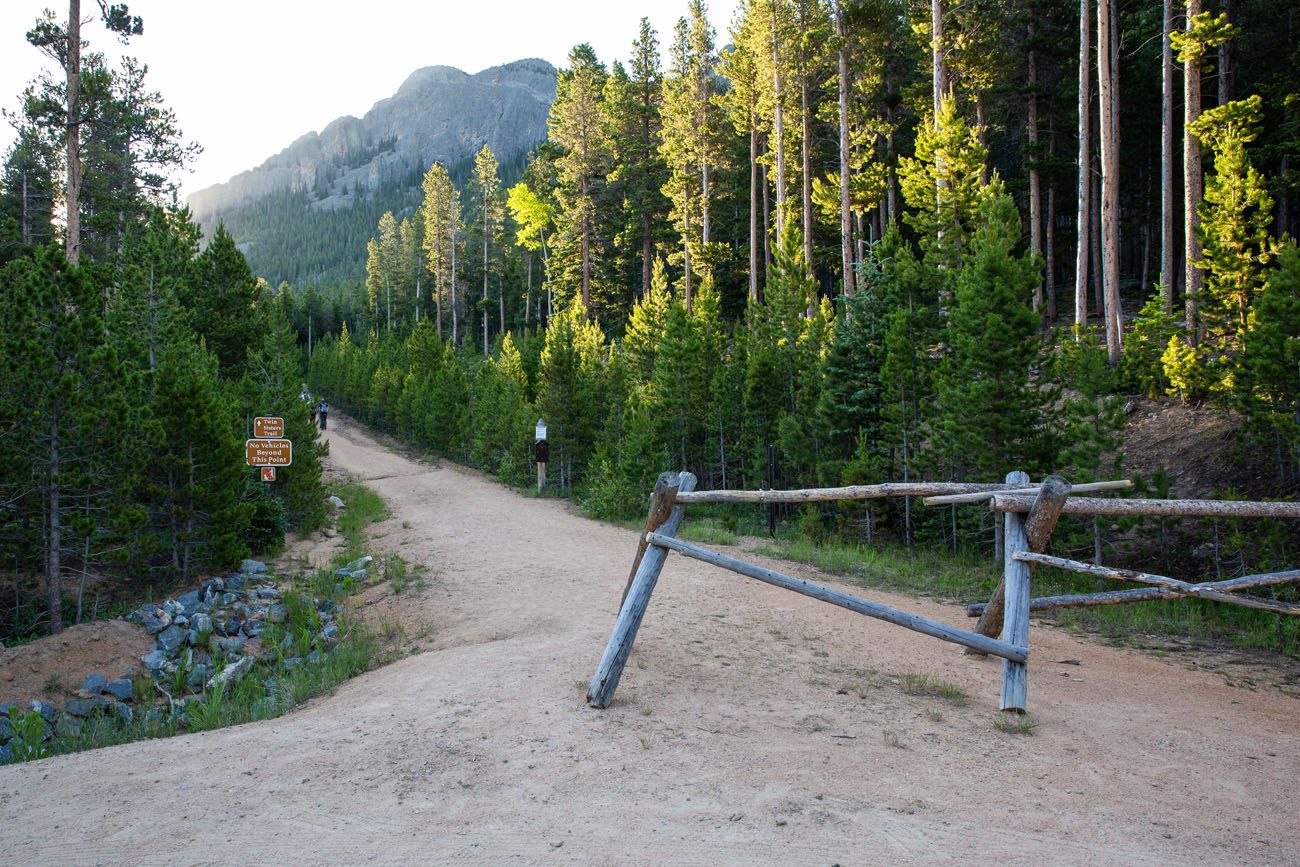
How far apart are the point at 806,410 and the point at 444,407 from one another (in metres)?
19.9

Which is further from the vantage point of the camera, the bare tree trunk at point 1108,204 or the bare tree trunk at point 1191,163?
the bare tree trunk at point 1191,163

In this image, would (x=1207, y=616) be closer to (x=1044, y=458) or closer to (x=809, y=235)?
(x=1044, y=458)

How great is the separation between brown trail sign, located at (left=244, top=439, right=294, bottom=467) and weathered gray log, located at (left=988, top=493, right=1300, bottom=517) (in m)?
13.9

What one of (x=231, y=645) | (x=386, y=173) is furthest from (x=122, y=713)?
(x=386, y=173)

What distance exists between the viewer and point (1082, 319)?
17828 millimetres

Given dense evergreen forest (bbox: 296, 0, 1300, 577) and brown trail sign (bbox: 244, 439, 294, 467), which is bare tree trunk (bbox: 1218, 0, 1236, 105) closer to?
dense evergreen forest (bbox: 296, 0, 1300, 577)

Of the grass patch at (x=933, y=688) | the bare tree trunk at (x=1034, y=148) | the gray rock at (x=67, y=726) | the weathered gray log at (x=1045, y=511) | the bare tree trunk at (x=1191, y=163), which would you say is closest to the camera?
the weathered gray log at (x=1045, y=511)

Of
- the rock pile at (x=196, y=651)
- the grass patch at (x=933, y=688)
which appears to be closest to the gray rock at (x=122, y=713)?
the rock pile at (x=196, y=651)

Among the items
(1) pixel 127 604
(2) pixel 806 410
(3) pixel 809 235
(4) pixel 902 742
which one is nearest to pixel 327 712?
(4) pixel 902 742

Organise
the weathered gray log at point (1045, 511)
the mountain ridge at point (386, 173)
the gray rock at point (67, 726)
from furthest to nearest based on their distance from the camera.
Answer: the mountain ridge at point (386, 173), the gray rock at point (67, 726), the weathered gray log at point (1045, 511)

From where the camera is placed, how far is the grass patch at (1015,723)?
500 centimetres

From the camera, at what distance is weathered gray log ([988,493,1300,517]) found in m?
5.04

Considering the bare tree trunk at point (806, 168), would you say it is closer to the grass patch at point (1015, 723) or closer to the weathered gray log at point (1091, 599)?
the weathered gray log at point (1091, 599)

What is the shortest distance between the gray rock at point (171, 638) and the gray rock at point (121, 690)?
124cm
